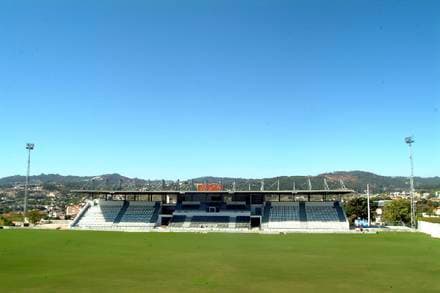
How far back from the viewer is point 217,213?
225 feet

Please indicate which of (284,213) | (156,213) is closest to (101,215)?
(156,213)

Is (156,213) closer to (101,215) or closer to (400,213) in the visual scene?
(101,215)

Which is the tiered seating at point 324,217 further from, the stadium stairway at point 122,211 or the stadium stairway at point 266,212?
the stadium stairway at point 122,211

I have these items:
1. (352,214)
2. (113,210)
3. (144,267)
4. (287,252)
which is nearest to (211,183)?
(113,210)

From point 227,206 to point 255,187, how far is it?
561cm

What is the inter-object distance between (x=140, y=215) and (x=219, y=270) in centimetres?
4850

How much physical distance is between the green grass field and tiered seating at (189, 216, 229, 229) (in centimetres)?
3024

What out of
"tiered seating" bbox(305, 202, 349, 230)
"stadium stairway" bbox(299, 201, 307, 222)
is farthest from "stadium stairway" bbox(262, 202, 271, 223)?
"tiered seating" bbox(305, 202, 349, 230)

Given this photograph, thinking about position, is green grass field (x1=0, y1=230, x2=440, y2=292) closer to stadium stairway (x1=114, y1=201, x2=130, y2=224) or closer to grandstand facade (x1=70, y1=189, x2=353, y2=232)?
grandstand facade (x1=70, y1=189, x2=353, y2=232)

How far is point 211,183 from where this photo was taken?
2778 inches

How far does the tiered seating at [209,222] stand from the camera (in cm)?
6519

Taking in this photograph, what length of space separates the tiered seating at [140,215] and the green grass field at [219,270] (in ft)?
106

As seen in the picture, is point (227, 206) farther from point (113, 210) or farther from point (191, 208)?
point (113, 210)

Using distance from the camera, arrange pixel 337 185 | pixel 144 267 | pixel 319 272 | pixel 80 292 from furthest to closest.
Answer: pixel 337 185
pixel 144 267
pixel 319 272
pixel 80 292
